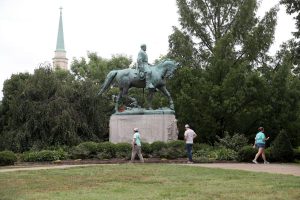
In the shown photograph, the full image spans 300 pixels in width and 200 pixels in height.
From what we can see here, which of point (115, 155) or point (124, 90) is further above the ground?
point (124, 90)

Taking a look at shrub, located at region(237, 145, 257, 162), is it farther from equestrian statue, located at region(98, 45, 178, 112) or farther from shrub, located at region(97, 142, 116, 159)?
shrub, located at region(97, 142, 116, 159)

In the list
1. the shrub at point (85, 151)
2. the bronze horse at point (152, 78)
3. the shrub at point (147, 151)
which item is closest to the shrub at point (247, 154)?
the shrub at point (147, 151)

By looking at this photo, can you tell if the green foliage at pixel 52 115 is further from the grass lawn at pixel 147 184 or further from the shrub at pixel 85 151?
the grass lawn at pixel 147 184

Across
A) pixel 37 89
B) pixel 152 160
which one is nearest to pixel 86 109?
pixel 37 89

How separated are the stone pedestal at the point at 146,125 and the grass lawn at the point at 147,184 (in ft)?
26.5

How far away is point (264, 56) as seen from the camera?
110 ft

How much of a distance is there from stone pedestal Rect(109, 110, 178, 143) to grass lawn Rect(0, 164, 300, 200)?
807 cm

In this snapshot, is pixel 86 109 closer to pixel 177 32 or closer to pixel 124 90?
pixel 124 90

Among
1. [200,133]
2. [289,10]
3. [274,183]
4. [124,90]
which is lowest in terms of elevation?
[274,183]

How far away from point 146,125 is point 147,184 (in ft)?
40.1

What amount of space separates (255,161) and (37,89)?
1401 cm

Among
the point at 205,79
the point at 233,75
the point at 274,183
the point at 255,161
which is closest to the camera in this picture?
the point at 274,183

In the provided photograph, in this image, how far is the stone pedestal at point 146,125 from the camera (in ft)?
80.2

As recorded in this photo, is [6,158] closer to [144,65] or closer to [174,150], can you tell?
[174,150]
